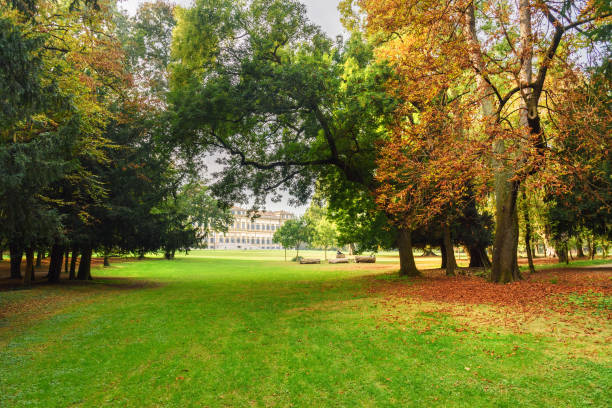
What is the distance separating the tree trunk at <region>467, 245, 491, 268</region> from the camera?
2402 centimetres

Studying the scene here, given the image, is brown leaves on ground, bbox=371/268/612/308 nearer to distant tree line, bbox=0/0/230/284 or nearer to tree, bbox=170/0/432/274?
tree, bbox=170/0/432/274

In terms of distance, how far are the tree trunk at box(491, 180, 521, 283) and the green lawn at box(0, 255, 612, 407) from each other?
528 centimetres

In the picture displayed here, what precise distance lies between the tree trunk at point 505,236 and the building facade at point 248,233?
372 ft

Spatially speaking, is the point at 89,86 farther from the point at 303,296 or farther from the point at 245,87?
the point at 303,296

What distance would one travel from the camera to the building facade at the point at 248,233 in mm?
128875

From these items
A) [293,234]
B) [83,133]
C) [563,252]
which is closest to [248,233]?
[293,234]

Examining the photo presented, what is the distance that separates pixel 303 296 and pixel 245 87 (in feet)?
26.6

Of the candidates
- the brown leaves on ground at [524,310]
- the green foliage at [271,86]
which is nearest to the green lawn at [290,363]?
the brown leaves on ground at [524,310]

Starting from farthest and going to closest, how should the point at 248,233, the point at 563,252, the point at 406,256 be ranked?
the point at 248,233, the point at 563,252, the point at 406,256

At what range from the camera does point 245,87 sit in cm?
1232

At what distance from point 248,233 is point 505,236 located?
126 metres

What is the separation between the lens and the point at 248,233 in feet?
438

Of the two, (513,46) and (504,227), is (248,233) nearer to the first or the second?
(504,227)

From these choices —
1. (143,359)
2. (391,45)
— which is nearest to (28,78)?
(143,359)
